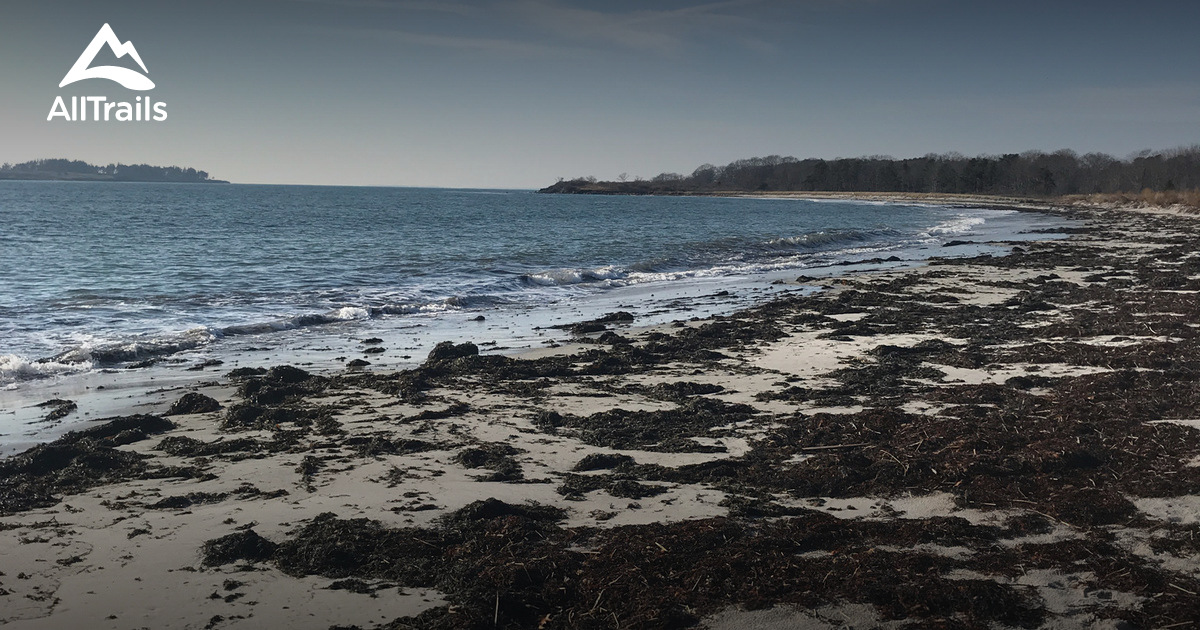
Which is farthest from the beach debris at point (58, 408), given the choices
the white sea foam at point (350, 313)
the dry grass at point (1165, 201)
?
the dry grass at point (1165, 201)

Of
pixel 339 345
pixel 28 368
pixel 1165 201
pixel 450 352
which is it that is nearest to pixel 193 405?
pixel 450 352

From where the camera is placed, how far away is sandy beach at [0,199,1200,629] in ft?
14.6

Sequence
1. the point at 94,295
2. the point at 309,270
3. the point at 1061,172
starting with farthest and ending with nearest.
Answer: the point at 1061,172, the point at 309,270, the point at 94,295

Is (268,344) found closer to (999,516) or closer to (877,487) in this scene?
(877,487)

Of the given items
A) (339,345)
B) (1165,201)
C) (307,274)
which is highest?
(1165,201)

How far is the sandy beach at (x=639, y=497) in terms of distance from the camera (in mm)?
4449

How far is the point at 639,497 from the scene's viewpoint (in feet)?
19.9

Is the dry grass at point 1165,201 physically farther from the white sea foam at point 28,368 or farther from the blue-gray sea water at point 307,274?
the white sea foam at point 28,368

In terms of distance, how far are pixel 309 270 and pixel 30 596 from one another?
76.7 feet

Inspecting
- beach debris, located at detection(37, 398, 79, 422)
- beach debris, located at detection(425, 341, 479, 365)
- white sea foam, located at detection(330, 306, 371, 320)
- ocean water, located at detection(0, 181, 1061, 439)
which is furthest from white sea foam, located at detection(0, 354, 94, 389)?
white sea foam, located at detection(330, 306, 371, 320)

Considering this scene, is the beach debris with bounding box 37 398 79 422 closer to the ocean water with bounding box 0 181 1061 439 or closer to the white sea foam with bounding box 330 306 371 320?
the ocean water with bounding box 0 181 1061 439

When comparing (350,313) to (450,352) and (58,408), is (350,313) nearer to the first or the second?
(450,352)

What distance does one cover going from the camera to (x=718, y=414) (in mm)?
8312

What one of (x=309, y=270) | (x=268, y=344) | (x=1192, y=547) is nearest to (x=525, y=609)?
(x=1192, y=547)
